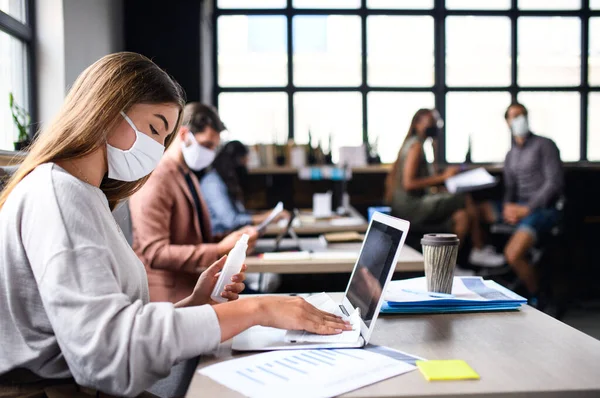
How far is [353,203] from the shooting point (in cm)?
584

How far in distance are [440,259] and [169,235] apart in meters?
1.32

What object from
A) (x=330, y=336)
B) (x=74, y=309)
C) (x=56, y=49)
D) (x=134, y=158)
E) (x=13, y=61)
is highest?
(x=56, y=49)

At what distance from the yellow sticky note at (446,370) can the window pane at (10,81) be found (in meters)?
2.75

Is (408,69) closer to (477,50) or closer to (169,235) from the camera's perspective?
(477,50)

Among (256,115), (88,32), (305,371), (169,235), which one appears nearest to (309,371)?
(305,371)

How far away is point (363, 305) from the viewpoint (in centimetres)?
116

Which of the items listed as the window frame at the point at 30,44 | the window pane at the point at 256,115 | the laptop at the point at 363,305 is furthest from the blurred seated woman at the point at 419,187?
the laptop at the point at 363,305

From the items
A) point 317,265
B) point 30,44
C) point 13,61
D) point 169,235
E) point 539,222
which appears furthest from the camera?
point 539,222

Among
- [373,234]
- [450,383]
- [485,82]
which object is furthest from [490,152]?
[450,383]

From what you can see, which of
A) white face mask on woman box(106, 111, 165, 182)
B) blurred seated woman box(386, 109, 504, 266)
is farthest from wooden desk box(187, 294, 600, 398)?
blurred seated woman box(386, 109, 504, 266)

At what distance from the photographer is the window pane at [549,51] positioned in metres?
6.14

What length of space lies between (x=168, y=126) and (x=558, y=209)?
4.03 m

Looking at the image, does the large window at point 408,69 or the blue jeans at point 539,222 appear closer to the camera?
the blue jeans at point 539,222

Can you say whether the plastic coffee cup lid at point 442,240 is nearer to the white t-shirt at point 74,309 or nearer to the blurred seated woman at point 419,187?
the white t-shirt at point 74,309
